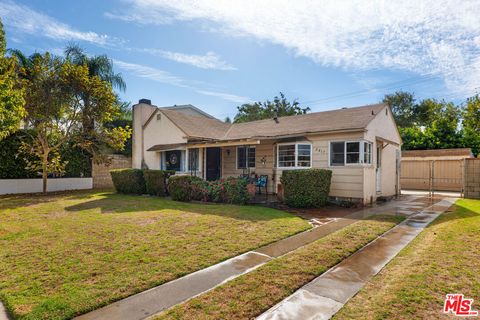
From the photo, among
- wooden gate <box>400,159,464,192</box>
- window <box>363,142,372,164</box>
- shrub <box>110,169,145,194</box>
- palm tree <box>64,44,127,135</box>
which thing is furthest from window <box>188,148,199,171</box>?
wooden gate <box>400,159,464,192</box>

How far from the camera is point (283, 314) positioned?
308 centimetres

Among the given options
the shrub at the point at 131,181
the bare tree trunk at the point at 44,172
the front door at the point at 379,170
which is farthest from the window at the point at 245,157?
the bare tree trunk at the point at 44,172

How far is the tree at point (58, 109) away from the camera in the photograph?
46.2 ft

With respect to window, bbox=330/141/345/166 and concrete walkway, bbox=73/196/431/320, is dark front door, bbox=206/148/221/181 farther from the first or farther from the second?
concrete walkway, bbox=73/196/431/320

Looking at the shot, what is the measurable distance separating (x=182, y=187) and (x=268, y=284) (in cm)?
872

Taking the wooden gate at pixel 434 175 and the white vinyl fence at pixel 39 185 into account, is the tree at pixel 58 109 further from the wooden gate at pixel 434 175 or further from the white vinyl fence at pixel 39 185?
the wooden gate at pixel 434 175

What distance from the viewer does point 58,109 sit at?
14.7 meters

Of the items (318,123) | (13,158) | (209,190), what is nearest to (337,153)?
(318,123)

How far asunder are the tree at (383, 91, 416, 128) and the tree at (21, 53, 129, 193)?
37.6 metres

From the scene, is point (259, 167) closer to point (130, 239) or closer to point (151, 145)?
point (151, 145)

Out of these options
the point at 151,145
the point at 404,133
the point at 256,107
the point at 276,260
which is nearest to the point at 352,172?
the point at 276,260

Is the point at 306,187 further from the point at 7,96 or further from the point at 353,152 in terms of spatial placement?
the point at 7,96

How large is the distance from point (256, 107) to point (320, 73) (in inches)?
997

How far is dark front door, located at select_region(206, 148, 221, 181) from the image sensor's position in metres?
16.3
